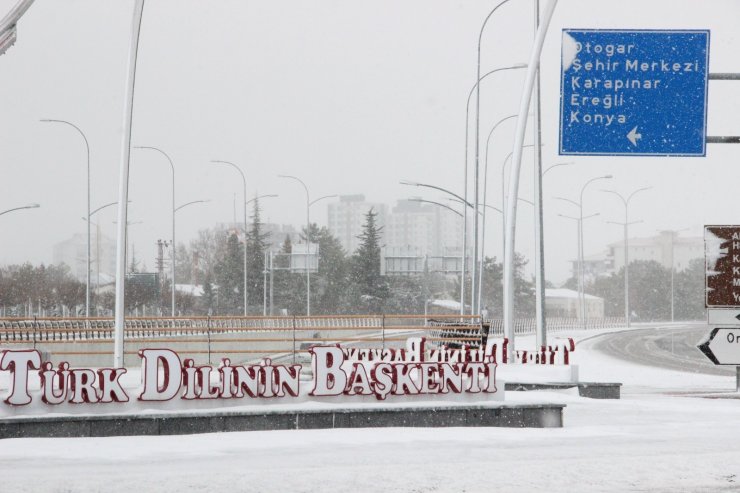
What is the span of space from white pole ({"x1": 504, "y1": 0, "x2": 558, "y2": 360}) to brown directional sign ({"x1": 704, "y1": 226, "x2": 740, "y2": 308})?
11.7 meters

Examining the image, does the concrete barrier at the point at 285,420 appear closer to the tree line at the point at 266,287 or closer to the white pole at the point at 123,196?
the white pole at the point at 123,196

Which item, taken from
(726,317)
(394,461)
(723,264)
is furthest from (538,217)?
(723,264)

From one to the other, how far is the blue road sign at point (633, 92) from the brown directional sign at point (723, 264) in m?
7.37

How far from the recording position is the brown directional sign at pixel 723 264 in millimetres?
9344

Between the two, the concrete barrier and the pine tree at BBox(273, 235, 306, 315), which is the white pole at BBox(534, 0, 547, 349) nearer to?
the concrete barrier

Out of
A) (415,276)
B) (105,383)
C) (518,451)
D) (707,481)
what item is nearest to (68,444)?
(105,383)

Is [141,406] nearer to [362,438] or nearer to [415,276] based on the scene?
[362,438]

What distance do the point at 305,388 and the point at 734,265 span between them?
10.7 meters

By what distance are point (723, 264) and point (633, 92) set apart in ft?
29.0

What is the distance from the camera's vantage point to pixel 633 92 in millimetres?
17734

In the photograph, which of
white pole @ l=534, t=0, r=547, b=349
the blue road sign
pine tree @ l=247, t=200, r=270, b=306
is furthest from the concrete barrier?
pine tree @ l=247, t=200, r=270, b=306

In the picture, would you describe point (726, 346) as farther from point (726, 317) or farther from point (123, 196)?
point (123, 196)

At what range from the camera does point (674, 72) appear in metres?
17.2

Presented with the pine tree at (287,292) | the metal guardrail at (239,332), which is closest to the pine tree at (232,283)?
the pine tree at (287,292)
